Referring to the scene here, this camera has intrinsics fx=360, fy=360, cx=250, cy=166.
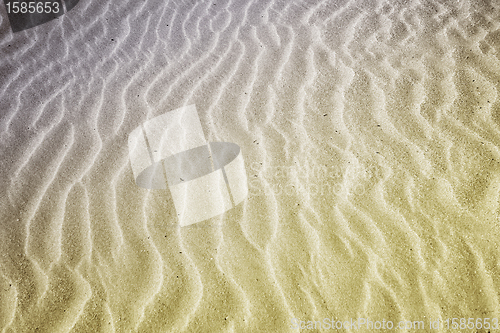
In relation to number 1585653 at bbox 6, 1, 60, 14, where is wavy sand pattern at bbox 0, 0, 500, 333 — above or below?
below

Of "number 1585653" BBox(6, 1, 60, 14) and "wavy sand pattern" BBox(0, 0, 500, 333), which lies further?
"number 1585653" BBox(6, 1, 60, 14)

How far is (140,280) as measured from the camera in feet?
7.36

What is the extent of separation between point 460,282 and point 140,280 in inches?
73.4

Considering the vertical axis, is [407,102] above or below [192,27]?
below

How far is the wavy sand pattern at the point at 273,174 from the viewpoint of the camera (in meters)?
2.09

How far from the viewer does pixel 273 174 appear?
2.72 m

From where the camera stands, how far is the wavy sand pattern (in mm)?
2086

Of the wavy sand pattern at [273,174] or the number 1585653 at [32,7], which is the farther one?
the number 1585653 at [32,7]

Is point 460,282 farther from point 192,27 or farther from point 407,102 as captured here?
point 192,27

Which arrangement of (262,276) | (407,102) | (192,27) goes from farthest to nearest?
1. (192,27)
2. (407,102)
3. (262,276)

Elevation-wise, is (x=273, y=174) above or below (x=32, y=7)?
below

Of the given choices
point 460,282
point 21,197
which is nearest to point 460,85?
point 460,282

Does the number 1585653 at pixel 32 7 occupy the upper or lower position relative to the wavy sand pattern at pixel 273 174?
upper

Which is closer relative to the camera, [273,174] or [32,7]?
[273,174]
